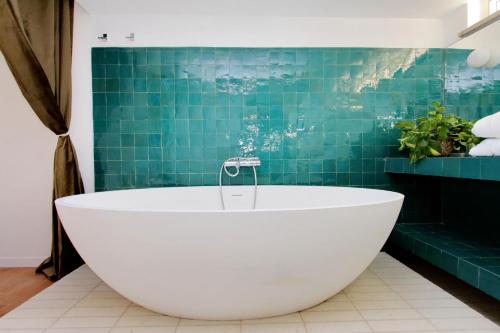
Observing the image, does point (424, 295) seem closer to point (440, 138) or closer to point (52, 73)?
point (440, 138)

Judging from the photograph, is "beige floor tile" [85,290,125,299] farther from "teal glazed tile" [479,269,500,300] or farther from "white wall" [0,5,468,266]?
"teal glazed tile" [479,269,500,300]

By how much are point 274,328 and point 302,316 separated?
17 cm

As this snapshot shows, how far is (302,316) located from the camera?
1.54 metres

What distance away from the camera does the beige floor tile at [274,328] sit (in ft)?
4.66

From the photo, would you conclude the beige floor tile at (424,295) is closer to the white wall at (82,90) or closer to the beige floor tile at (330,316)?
the beige floor tile at (330,316)

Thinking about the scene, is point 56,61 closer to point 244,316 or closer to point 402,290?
point 244,316

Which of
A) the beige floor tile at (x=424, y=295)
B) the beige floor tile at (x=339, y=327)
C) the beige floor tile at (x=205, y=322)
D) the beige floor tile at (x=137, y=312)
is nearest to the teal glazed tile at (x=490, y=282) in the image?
the beige floor tile at (x=424, y=295)

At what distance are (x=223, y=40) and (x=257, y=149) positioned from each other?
944 mm

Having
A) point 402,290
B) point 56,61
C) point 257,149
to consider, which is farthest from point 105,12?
point 402,290

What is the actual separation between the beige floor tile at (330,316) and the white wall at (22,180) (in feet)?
7.30

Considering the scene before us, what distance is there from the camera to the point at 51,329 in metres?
1.47

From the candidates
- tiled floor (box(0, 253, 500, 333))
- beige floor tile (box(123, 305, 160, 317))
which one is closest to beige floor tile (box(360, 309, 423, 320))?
tiled floor (box(0, 253, 500, 333))

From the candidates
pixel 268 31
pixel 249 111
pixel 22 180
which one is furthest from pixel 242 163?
pixel 22 180

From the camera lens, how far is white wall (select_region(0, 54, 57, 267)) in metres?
2.62
